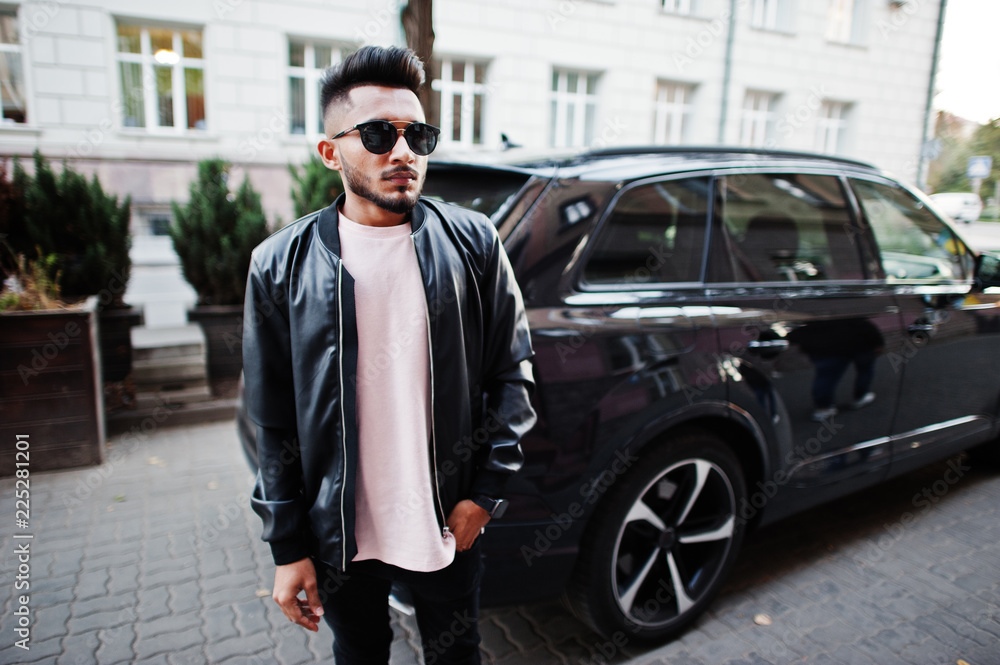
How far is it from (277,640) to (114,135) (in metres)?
9.00

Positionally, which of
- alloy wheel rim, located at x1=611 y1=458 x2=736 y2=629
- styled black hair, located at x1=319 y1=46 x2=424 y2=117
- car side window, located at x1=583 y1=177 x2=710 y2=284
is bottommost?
alloy wheel rim, located at x1=611 y1=458 x2=736 y2=629

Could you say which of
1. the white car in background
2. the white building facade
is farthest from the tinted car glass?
the white car in background

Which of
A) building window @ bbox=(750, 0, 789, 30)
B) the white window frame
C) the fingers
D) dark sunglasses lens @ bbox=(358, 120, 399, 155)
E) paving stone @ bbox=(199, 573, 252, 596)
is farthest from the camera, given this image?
building window @ bbox=(750, 0, 789, 30)

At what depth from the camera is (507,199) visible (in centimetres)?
216

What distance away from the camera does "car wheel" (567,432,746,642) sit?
214 cm

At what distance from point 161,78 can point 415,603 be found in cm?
1025

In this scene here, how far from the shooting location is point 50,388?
387 centimetres

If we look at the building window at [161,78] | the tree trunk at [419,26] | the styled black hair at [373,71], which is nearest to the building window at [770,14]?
the building window at [161,78]

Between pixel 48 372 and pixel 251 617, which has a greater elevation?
pixel 48 372

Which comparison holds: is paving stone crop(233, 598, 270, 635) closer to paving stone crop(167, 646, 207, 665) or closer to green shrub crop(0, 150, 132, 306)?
paving stone crop(167, 646, 207, 665)

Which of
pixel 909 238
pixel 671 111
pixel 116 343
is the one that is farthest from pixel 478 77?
pixel 909 238

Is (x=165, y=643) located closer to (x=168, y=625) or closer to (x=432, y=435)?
(x=168, y=625)

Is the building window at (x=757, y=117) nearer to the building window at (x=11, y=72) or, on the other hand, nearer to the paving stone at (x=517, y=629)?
the building window at (x=11, y=72)

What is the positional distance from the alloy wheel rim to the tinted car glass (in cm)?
85
